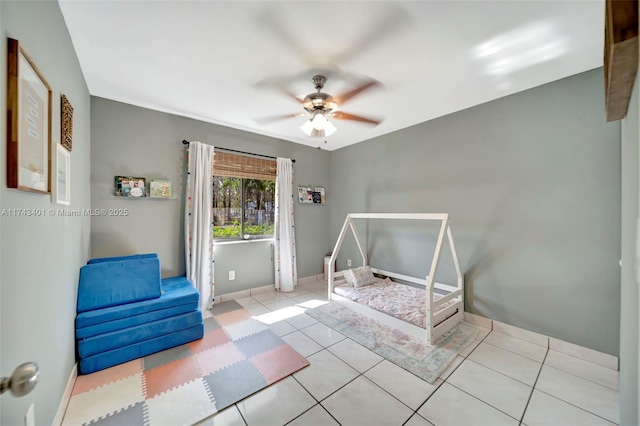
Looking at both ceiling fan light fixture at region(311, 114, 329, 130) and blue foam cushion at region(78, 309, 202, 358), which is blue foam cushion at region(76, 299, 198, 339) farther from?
ceiling fan light fixture at region(311, 114, 329, 130)

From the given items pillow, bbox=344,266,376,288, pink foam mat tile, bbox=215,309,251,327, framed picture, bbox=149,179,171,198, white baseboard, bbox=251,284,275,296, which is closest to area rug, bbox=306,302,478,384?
pillow, bbox=344,266,376,288

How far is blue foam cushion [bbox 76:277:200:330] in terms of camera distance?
1.90 m

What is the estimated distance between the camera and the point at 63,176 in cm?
149

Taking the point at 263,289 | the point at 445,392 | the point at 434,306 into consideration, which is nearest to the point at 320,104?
the point at 434,306

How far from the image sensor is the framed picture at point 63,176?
1398 mm

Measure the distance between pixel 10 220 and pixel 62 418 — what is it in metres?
1.42

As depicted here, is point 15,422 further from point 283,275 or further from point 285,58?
point 283,275

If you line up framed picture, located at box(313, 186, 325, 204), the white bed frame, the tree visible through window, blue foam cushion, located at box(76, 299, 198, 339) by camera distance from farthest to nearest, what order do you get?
framed picture, located at box(313, 186, 325, 204), the tree visible through window, the white bed frame, blue foam cushion, located at box(76, 299, 198, 339)

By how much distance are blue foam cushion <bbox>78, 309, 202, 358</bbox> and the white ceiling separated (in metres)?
2.22

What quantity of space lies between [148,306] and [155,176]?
5.05 ft

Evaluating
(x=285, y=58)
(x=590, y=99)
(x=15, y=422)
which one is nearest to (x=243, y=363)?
(x=15, y=422)

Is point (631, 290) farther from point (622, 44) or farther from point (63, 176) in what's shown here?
point (63, 176)

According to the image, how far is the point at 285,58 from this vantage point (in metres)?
1.89

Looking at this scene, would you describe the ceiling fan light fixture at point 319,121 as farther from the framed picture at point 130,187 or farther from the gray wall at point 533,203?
the framed picture at point 130,187
